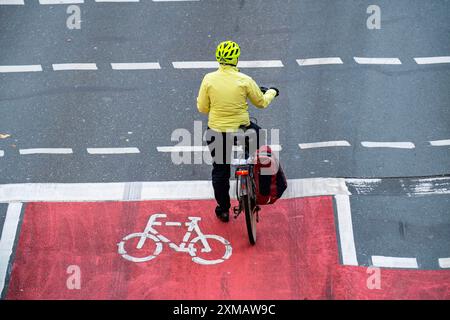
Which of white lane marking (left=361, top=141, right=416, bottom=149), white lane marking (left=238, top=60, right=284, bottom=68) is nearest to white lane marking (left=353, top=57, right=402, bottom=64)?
white lane marking (left=238, top=60, right=284, bottom=68)

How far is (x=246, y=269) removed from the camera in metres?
9.31

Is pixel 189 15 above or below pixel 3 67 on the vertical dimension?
above

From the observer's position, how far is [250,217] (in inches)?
370

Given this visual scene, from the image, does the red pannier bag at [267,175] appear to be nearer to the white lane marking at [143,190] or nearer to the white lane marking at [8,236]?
the white lane marking at [143,190]

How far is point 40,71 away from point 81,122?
151 centimetres

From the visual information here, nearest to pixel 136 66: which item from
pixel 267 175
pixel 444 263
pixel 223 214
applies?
pixel 223 214

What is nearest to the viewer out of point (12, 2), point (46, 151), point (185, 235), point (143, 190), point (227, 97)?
point (227, 97)

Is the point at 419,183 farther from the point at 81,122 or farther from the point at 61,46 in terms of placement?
the point at 61,46

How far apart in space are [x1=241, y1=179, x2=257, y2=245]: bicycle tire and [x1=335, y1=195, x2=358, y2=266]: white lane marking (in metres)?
1.00

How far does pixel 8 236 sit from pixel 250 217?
2815 millimetres

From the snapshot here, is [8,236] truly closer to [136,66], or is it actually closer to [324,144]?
[136,66]

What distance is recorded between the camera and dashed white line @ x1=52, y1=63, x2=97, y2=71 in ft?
42.5

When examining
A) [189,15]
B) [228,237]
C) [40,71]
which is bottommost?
[228,237]
